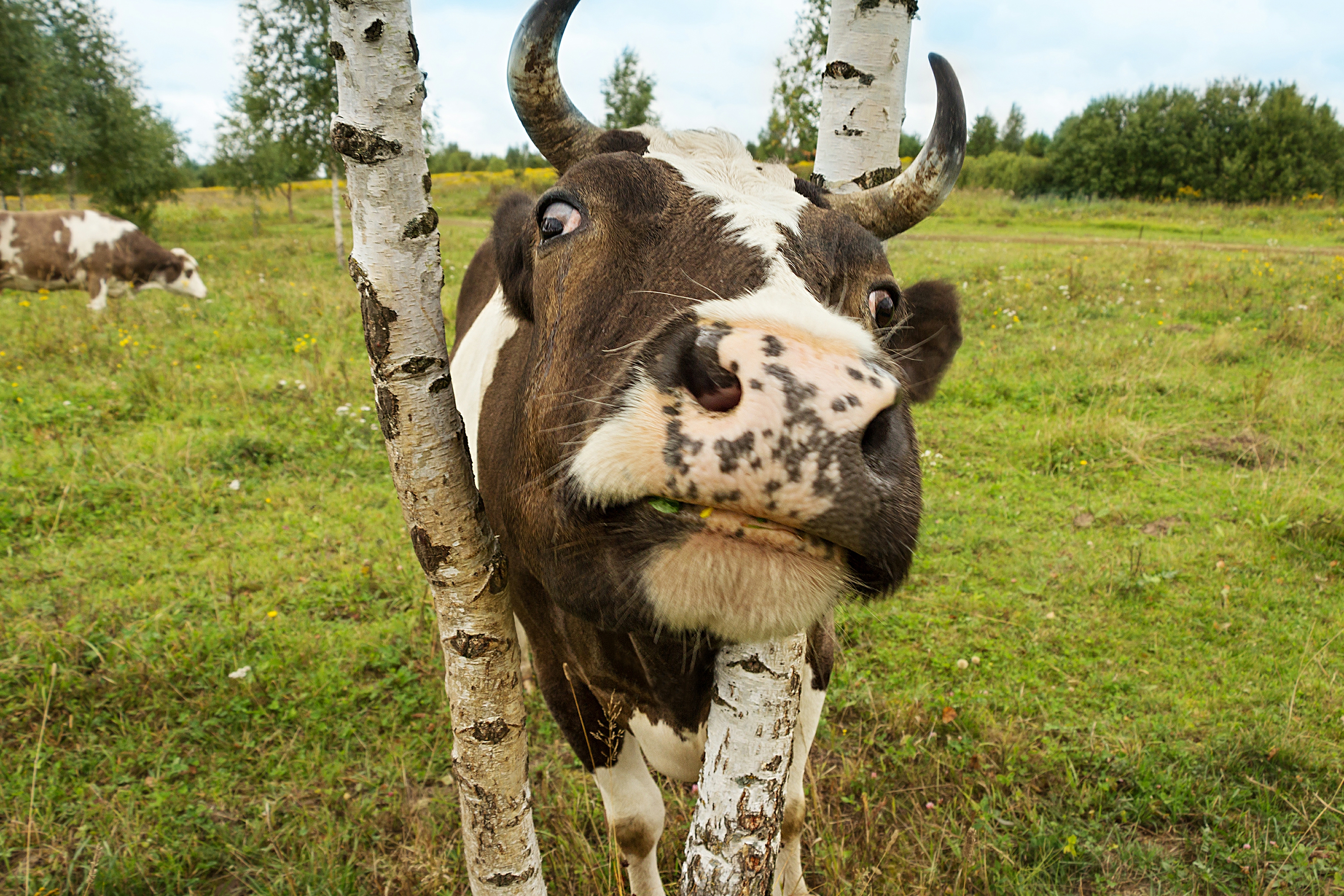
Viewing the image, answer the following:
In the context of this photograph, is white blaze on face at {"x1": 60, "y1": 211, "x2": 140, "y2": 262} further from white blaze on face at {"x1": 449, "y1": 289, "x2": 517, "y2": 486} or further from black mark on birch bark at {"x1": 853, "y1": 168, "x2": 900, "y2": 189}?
black mark on birch bark at {"x1": 853, "y1": 168, "x2": 900, "y2": 189}

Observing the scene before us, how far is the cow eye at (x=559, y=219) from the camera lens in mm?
1881

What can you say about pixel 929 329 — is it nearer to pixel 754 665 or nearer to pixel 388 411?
pixel 754 665

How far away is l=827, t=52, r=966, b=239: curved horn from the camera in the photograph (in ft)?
6.53

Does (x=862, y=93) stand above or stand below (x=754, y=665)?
above

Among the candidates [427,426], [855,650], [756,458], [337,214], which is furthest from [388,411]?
[337,214]

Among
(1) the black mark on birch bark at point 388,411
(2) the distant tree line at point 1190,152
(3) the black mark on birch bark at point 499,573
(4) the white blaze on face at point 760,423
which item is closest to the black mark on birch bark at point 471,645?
(3) the black mark on birch bark at point 499,573

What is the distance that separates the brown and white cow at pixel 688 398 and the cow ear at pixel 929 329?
0.01 meters

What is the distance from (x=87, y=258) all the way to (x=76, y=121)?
786 centimetres

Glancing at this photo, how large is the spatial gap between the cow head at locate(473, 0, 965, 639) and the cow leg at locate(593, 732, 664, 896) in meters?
1.18

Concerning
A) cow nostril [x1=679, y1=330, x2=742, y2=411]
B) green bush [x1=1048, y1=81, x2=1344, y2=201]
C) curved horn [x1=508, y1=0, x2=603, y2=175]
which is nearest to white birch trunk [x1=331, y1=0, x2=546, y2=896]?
curved horn [x1=508, y1=0, x2=603, y2=175]

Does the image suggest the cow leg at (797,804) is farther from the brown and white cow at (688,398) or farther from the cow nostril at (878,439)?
the cow nostril at (878,439)

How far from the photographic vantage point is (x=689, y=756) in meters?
2.55

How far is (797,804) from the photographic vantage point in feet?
9.59

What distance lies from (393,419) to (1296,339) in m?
10.5
